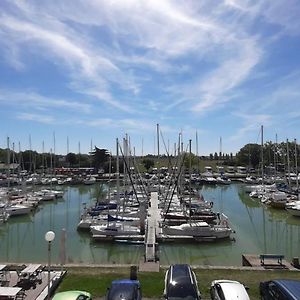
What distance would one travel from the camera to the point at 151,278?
17.6 meters

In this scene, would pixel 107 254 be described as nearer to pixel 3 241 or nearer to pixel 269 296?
pixel 3 241

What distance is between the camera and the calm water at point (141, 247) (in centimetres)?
2880

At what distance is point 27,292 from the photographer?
611 inches

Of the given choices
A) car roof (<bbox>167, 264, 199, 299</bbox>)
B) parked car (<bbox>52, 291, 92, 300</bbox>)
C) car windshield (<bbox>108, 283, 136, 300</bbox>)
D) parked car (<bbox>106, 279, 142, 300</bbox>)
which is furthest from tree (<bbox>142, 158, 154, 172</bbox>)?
parked car (<bbox>52, 291, 92, 300</bbox>)

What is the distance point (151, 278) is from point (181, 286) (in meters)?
4.73

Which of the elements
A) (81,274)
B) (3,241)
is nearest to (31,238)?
(3,241)

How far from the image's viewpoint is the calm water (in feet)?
94.5

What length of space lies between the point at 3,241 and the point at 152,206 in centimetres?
1976

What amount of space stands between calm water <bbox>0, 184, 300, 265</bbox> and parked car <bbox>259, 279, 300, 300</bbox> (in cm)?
1459

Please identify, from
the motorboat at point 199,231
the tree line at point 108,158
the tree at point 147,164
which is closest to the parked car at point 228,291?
the motorboat at point 199,231

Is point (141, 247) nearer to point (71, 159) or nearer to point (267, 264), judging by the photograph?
point (267, 264)

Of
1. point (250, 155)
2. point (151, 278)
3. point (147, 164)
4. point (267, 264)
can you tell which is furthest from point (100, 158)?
point (151, 278)

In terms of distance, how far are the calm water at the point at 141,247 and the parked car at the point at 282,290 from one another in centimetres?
1459

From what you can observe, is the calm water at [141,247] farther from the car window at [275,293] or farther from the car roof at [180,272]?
the car window at [275,293]
